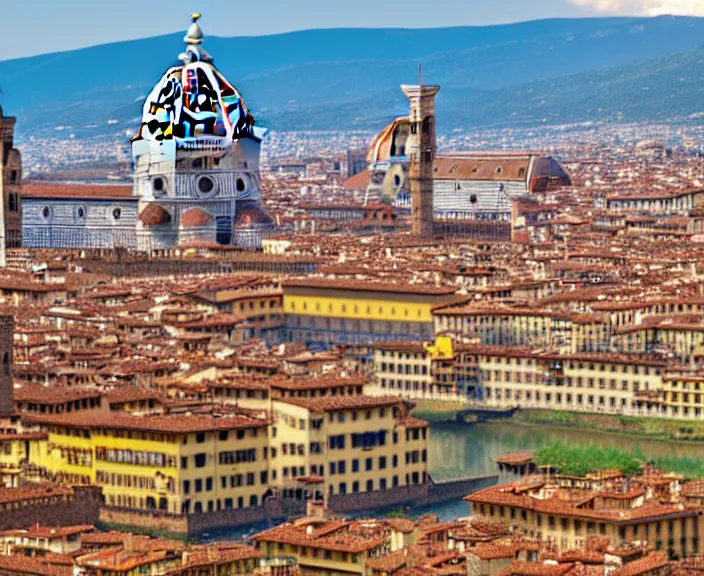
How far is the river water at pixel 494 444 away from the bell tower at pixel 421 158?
159 ft

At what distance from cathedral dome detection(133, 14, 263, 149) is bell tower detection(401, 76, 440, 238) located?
8751mm

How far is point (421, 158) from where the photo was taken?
352 ft

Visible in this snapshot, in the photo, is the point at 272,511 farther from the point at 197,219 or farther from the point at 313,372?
the point at 197,219

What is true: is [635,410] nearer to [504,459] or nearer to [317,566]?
[504,459]

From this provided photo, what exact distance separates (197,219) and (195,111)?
10.3 feet

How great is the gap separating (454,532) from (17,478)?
9285 millimetres

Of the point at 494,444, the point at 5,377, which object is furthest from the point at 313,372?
the point at 5,377

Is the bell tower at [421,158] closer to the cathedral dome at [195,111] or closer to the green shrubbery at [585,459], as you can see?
the cathedral dome at [195,111]

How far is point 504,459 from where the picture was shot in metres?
46.6

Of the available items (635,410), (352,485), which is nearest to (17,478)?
(352,485)

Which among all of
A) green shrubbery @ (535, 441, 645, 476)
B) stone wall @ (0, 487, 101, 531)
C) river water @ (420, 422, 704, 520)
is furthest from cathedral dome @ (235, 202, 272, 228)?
stone wall @ (0, 487, 101, 531)

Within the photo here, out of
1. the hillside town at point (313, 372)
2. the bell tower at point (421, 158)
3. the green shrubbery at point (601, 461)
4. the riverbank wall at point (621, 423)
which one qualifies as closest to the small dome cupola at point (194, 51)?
the hillside town at point (313, 372)

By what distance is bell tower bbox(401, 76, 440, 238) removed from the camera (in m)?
106

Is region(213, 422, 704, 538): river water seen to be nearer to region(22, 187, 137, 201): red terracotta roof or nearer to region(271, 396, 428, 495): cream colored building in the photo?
region(271, 396, 428, 495): cream colored building
